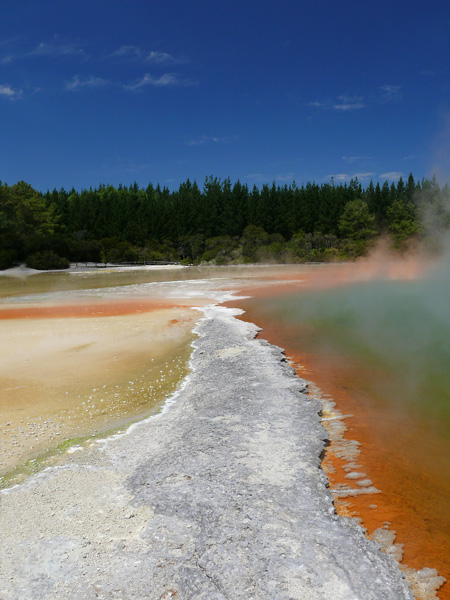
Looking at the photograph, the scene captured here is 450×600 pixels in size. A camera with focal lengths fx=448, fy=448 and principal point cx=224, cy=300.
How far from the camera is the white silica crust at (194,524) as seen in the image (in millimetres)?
3006

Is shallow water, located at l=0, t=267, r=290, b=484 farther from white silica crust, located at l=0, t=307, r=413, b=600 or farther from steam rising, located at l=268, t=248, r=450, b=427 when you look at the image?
steam rising, located at l=268, t=248, r=450, b=427

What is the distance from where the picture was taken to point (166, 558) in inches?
127

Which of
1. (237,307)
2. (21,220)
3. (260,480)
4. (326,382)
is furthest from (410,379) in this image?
(21,220)

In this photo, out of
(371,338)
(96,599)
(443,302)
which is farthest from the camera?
(443,302)

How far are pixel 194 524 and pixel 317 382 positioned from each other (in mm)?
4598

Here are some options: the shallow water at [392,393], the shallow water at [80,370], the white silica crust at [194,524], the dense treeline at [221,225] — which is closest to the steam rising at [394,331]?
the shallow water at [392,393]

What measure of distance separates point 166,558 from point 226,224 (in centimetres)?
8241

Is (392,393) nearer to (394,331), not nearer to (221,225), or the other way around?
(394,331)

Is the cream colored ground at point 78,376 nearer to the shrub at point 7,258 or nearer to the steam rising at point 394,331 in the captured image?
the steam rising at point 394,331

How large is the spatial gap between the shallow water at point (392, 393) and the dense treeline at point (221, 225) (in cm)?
4411

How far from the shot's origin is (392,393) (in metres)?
7.22

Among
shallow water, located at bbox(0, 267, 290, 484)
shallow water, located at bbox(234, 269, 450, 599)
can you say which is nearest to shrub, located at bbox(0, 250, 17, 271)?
shallow water, located at bbox(0, 267, 290, 484)

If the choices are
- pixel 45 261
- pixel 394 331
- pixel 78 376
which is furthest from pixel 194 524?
pixel 45 261

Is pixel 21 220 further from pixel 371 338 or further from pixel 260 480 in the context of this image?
pixel 260 480
